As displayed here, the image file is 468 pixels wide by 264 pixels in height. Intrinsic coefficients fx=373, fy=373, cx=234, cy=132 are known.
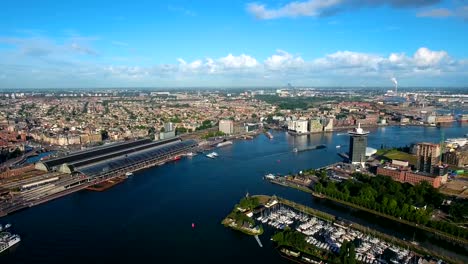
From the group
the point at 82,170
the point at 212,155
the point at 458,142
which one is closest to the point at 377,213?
the point at 212,155

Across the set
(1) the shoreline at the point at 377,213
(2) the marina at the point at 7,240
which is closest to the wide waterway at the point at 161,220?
(2) the marina at the point at 7,240

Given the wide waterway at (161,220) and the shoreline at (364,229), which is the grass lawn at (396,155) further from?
the shoreline at (364,229)

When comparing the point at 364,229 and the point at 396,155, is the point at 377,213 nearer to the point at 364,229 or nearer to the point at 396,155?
the point at 364,229

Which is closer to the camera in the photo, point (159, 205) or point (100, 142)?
point (159, 205)

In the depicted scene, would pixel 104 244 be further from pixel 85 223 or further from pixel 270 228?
pixel 270 228

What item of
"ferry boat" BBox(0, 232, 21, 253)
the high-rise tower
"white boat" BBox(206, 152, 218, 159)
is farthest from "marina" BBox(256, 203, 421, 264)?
"white boat" BBox(206, 152, 218, 159)

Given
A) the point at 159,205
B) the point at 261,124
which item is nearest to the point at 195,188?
the point at 159,205
